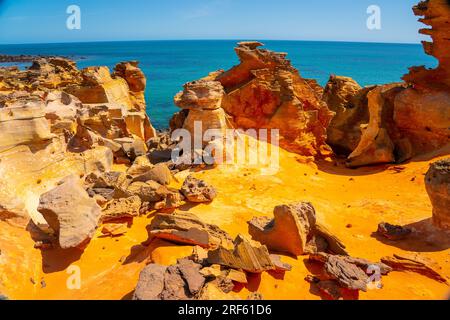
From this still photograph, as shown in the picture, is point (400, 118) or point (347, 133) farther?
point (347, 133)

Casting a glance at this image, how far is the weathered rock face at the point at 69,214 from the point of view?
5385 mm

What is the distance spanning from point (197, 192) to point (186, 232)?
203 cm

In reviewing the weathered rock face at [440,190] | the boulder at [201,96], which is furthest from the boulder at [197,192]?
the weathered rock face at [440,190]

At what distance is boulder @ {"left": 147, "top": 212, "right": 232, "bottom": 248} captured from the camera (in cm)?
563

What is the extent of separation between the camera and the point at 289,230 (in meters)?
5.72

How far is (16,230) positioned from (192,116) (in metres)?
5.99

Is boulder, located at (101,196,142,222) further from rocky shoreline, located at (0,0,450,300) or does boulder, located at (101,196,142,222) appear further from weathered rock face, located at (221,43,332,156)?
weathered rock face, located at (221,43,332,156)

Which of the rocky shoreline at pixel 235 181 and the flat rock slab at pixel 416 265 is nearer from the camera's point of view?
the rocky shoreline at pixel 235 181

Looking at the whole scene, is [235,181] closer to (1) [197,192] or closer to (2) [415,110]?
(1) [197,192]

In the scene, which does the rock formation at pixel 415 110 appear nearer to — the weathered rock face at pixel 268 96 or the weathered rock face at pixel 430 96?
the weathered rock face at pixel 430 96

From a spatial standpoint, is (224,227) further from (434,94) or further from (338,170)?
(434,94)

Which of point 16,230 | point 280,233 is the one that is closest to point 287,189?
point 280,233

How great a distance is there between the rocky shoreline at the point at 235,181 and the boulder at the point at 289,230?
20mm

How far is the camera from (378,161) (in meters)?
11.7
